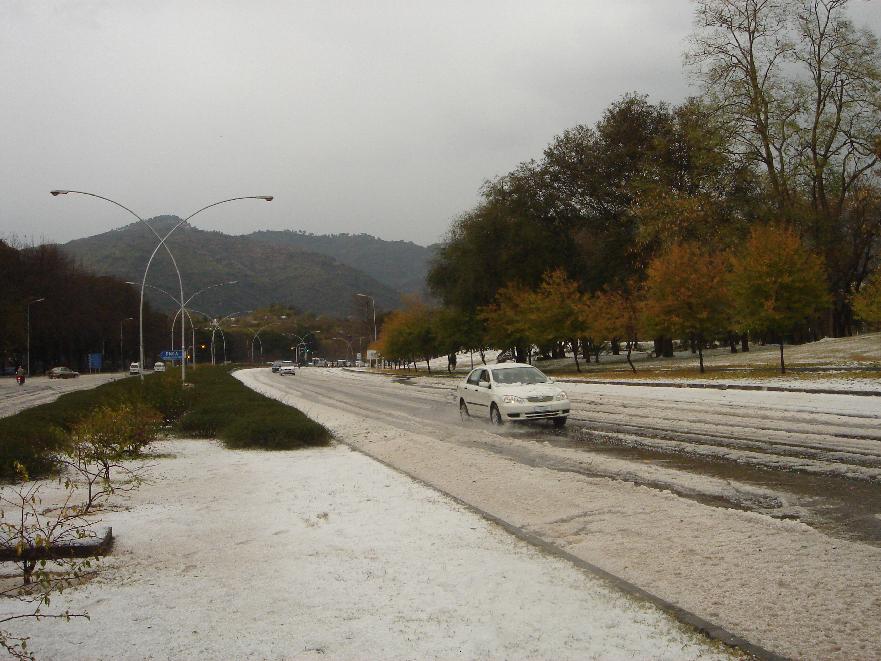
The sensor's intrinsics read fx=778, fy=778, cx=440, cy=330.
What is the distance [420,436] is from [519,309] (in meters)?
36.0

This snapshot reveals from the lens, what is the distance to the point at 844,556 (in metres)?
6.17

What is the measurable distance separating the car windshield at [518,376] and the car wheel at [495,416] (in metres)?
0.73

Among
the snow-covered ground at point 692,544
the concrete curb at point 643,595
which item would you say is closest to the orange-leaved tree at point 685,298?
the snow-covered ground at point 692,544

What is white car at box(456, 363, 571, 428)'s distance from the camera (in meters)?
18.3

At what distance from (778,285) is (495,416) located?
20.7 metres

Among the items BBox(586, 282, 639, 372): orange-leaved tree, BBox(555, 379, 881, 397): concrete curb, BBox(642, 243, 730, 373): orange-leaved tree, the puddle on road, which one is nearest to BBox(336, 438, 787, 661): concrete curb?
the puddle on road

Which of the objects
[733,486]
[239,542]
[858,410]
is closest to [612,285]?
[858,410]

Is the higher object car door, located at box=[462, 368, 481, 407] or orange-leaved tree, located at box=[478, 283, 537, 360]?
orange-leaved tree, located at box=[478, 283, 537, 360]

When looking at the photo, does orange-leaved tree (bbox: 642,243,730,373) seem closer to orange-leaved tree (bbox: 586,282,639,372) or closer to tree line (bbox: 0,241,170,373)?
orange-leaved tree (bbox: 586,282,639,372)

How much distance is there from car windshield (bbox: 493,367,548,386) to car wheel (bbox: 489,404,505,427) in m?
0.73

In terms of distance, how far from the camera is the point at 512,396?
18828mm

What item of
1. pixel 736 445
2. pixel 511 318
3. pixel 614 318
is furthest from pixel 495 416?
pixel 511 318

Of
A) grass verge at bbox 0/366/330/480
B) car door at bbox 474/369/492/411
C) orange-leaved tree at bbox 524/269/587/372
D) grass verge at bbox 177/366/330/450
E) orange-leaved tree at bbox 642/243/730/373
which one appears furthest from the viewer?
orange-leaved tree at bbox 524/269/587/372

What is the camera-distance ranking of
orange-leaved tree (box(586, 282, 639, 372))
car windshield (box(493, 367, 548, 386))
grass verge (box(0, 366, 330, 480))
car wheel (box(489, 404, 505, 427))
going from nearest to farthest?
grass verge (box(0, 366, 330, 480))
car wheel (box(489, 404, 505, 427))
car windshield (box(493, 367, 548, 386))
orange-leaved tree (box(586, 282, 639, 372))
